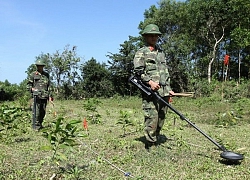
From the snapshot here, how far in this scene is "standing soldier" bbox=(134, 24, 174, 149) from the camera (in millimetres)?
4434

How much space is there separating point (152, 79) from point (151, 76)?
0.05 metres

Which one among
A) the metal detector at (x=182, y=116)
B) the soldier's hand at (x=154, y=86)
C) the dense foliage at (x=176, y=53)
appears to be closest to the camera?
the metal detector at (x=182, y=116)

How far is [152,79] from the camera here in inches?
177

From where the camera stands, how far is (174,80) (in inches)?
1021

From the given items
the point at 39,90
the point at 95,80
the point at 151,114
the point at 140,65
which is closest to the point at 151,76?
the point at 140,65

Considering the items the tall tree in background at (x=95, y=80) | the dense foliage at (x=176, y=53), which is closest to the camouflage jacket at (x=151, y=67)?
the dense foliage at (x=176, y=53)

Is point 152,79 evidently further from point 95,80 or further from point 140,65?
point 95,80

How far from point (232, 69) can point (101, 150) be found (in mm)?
29152

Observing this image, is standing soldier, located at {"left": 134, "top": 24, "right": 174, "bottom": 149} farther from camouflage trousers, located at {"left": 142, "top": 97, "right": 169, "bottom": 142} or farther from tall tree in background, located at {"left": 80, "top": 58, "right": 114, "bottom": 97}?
tall tree in background, located at {"left": 80, "top": 58, "right": 114, "bottom": 97}

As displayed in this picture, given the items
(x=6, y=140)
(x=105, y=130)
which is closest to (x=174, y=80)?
(x=105, y=130)

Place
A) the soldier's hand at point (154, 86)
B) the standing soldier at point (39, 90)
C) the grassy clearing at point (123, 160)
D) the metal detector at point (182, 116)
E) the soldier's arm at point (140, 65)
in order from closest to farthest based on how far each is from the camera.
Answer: the grassy clearing at point (123, 160) → the metal detector at point (182, 116) → the soldier's hand at point (154, 86) → the soldier's arm at point (140, 65) → the standing soldier at point (39, 90)

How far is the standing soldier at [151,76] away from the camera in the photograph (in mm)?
4434

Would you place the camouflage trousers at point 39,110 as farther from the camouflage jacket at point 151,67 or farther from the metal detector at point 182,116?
the camouflage jacket at point 151,67

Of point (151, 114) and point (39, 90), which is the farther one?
point (39, 90)
